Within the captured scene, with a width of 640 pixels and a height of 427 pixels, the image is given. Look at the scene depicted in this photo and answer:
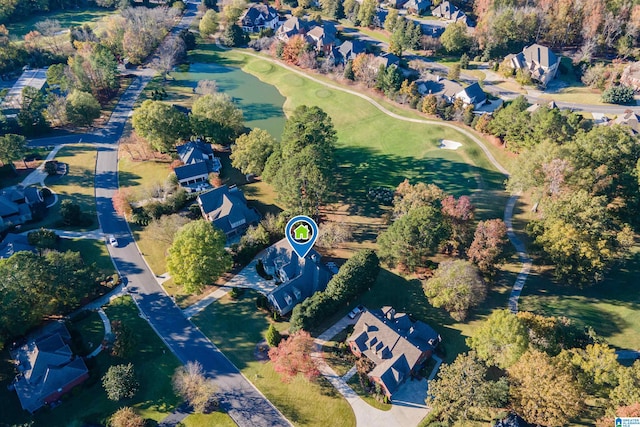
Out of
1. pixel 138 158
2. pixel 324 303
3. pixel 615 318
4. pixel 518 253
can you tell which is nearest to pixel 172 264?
pixel 324 303

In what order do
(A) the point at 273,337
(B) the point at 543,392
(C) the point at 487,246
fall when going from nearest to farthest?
(B) the point at 543,392, (A) the point at 273,337, (C) the point at 487,246

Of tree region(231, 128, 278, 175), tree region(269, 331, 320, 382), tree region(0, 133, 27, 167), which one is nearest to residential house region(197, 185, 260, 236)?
tree region(231, 128, 278, 175)

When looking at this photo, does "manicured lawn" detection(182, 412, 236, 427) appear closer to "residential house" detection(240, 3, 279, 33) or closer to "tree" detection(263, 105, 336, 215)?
"tree" detection(263, 105, 336, 215)

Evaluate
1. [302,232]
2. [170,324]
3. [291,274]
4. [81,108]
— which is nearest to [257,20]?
[81,108]

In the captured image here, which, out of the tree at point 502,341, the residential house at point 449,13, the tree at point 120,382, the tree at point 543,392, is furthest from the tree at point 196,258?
the residential house at point 449,13

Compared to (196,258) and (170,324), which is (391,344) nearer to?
(196,258)

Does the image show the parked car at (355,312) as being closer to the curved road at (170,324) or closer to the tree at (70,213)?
the curved road at (170,324)

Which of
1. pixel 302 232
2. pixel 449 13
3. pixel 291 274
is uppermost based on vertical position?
pixel 449 13
